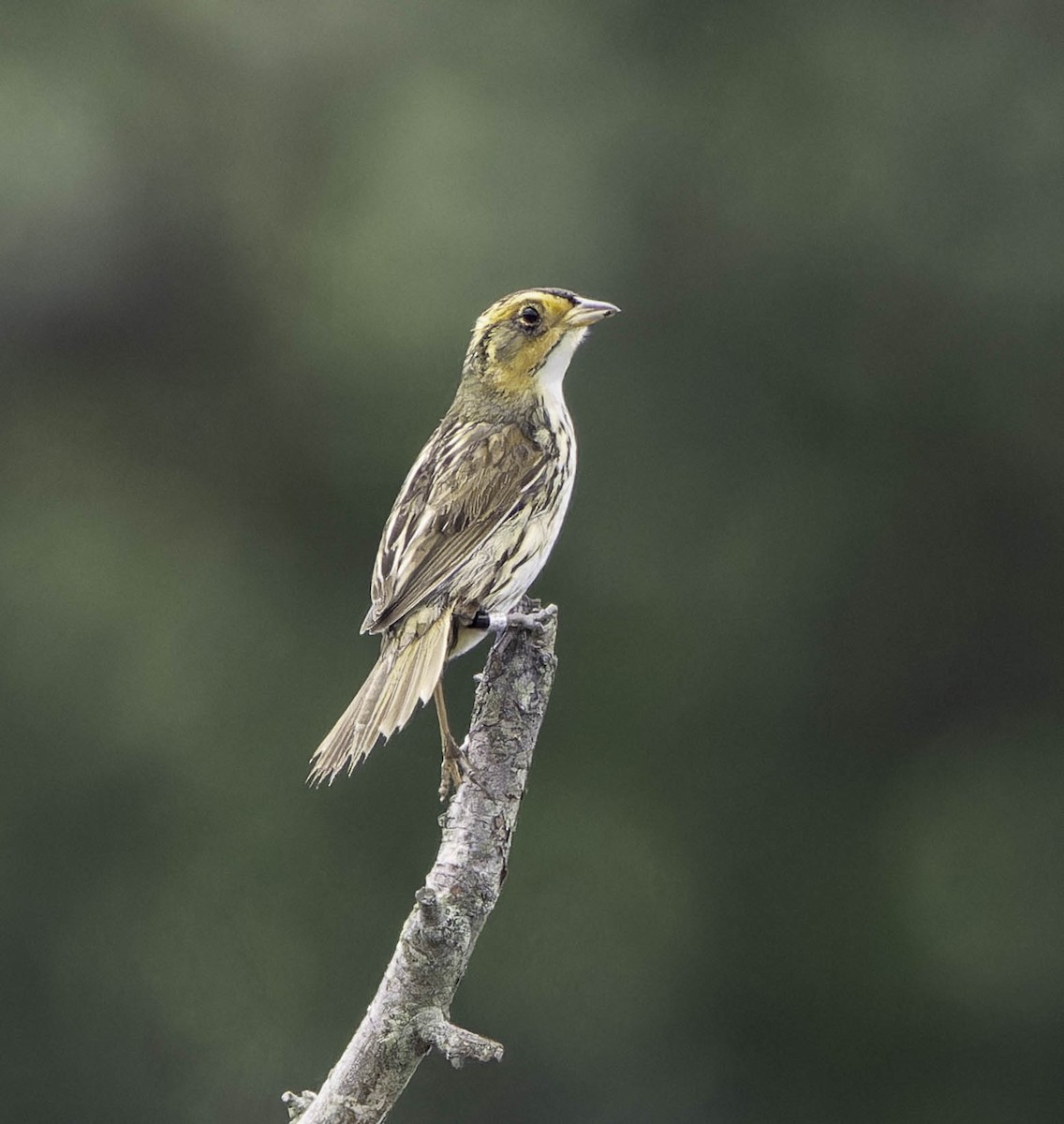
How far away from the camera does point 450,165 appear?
1488 centimetres

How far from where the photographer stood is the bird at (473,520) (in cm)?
541

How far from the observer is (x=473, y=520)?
20.3ft

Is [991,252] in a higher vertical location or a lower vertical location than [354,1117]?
higher

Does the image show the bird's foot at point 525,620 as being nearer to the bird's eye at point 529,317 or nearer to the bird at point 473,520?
the bird at point 473,520

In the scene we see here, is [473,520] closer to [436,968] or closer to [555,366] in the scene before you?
[555,366]

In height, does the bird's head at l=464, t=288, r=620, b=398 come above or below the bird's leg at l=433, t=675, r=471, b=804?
above

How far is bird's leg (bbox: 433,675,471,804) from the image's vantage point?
509cm

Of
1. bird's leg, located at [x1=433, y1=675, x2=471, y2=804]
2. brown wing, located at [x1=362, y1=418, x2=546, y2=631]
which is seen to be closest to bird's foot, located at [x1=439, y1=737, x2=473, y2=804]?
bird's leg, located at [x1=433, y1=675, x2=471, y2=804]

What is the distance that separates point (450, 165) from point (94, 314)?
319 centimetres

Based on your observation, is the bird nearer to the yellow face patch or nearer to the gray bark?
the yellow face patch

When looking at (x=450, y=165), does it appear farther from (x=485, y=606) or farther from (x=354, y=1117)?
(x=354, y=1117)

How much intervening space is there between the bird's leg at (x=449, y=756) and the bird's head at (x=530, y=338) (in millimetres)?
1755

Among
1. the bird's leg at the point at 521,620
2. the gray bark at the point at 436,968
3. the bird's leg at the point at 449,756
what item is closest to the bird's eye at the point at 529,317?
the bird's leg at the point at 521,620

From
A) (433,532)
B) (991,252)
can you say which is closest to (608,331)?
(991,252)
